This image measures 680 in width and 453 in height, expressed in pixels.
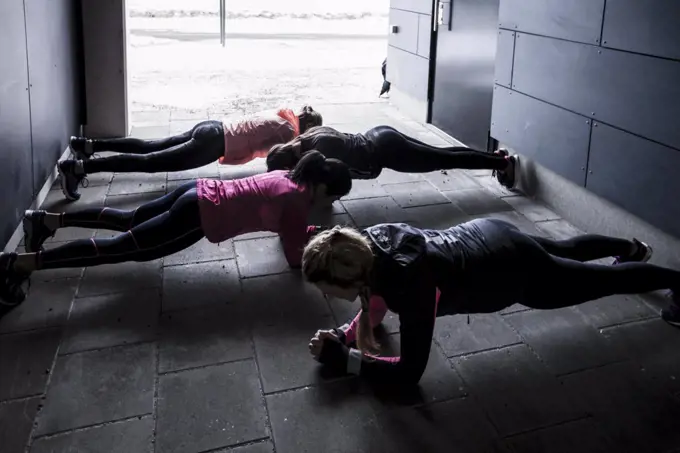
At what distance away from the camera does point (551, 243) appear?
2.69m

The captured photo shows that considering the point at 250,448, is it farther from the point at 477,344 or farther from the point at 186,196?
the point at 186,196

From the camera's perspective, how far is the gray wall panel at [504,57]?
4207mm

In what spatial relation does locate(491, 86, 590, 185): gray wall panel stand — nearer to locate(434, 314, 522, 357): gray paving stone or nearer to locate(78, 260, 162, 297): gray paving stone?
locate(434, 314, 522, 357): gray paving stone

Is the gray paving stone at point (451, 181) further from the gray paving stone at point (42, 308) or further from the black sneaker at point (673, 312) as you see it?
the gray paving stone at point (42, 308)

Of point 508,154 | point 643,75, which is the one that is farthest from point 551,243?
point 508,154

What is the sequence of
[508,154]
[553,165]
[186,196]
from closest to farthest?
1. [186,196]
2. [553,165]
3. [508,154]

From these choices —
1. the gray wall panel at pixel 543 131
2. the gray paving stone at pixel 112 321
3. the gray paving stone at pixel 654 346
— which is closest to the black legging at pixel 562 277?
the gray paving stone at pixel 654 346

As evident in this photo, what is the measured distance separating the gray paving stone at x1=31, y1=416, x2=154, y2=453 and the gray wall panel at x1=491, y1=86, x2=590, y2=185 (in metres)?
2.63

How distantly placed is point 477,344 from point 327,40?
33.9 ft

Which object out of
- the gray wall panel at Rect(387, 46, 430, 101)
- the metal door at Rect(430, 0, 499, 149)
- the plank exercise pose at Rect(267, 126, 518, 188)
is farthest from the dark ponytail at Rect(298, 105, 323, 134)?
the gray wall panel at Rect(387, 46, 430, 101)

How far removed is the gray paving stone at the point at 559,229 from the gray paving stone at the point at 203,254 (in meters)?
1.76

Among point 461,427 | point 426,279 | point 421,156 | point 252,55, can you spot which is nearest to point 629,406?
point 461,427

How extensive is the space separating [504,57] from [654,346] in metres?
2.32

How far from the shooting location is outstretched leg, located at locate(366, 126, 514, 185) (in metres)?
3.89
